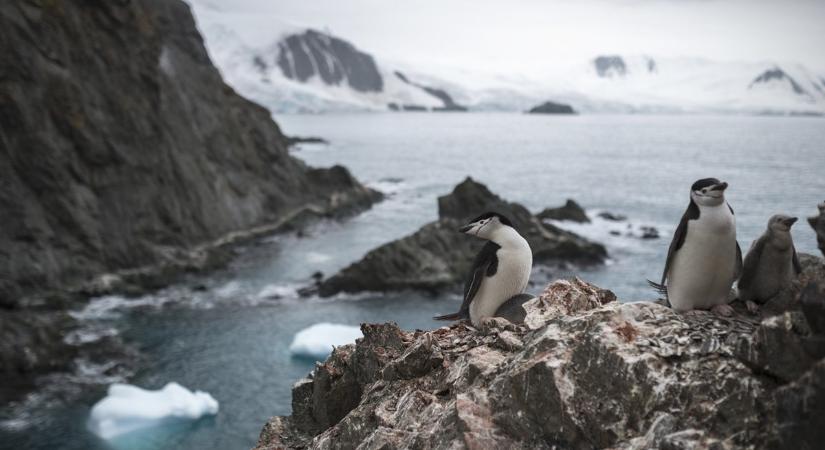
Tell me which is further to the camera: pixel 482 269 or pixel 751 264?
pixel 482 269

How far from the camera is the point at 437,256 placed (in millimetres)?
50688

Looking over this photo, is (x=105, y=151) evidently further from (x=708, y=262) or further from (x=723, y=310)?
(x=723, y=310)

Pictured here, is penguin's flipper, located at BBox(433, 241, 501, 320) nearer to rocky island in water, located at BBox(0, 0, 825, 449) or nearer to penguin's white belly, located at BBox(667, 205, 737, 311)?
rocky island in water, located at BBox(0, 0, 825, 449)

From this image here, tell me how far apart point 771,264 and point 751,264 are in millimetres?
239

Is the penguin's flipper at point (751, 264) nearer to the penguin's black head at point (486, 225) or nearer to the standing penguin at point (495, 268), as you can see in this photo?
the standing penguin at point (495, 268)

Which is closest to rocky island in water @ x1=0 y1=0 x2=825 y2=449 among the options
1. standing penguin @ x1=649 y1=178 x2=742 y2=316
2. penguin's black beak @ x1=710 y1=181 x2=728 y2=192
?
standing penguin @ x1=649 y1=178 x2=742 y2=316

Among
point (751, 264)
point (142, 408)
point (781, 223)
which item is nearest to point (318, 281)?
point (142, 408)

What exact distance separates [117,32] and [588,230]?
43893 millimetres

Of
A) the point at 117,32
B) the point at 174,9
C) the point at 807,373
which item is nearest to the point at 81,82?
the point at 117,32

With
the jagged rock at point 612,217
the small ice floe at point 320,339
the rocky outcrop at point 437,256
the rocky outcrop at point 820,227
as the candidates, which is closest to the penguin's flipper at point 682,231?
the rocky outcrop at point 820,227

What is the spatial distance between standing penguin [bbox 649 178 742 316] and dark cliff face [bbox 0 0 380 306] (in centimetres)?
4084

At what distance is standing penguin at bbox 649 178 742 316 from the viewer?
8.87 metres

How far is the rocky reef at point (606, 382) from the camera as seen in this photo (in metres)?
6.00

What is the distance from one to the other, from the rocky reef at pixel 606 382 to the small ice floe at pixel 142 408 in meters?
22.0
